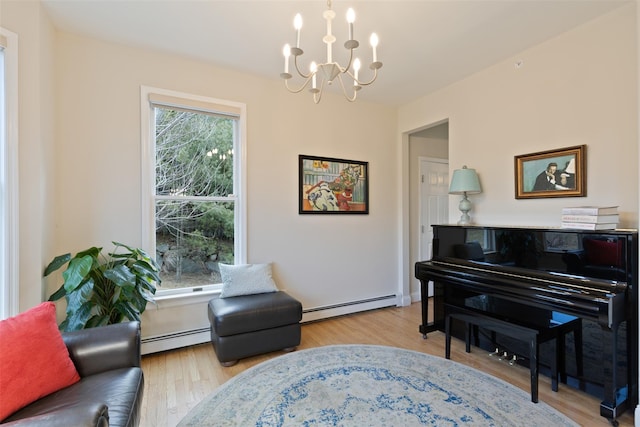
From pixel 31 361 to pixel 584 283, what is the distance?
306 cm

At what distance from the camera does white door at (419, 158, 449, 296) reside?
14.0 feet

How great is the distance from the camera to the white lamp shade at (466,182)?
2.90 m

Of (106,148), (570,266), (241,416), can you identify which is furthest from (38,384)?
(570,266)

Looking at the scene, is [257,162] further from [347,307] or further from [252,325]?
[347,307]

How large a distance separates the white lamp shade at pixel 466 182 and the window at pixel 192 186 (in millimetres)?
2147

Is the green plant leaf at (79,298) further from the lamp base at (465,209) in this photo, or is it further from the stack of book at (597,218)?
the stack of book at (597,218)

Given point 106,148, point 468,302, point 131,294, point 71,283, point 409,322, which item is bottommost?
point 409,322

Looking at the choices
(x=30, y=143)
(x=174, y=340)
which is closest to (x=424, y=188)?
(x=174, y=340)

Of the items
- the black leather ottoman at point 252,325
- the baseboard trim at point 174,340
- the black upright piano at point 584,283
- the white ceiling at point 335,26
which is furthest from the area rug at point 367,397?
the white ceiling at point 335,26

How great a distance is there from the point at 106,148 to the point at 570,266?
3.66m

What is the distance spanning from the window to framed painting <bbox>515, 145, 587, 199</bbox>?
2615 mm

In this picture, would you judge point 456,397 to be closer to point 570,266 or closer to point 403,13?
point 570,266

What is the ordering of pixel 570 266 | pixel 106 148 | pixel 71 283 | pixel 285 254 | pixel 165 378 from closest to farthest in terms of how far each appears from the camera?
1. pixel 71 283
2. pixel 570 266
3. pixel 165 378
4. pixel 106 148
5. pixel 285 254

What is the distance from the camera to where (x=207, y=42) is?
2496 millimetres
